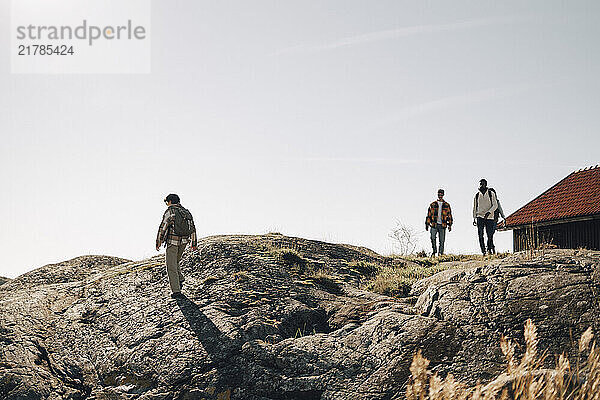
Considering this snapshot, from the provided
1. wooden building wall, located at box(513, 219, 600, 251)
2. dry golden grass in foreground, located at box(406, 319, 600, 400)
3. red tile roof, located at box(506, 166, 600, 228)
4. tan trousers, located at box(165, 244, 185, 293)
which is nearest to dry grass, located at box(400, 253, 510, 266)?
wooden building wall, located at box(513, 219, 600, 251)

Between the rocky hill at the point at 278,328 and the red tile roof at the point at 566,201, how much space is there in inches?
558

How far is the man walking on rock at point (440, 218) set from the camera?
19.1 meters

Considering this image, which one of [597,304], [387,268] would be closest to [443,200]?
[387,268]

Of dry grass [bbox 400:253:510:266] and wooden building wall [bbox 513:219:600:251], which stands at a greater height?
wooden building wall [bbox 513:219:600:251]

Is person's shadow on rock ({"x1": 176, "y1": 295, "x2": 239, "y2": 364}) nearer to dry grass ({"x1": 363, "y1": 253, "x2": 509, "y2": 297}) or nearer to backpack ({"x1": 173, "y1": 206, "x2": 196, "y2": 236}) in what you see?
backpack ({"x1": 173, "y1": 206, "x2": 196, "y2": 236})

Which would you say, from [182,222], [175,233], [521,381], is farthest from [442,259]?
[521,381]

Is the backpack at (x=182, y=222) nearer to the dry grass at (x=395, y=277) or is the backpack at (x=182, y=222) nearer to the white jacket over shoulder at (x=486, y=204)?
the dry grass at (x=395, y=277)

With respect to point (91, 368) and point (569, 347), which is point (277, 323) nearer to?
point (91, 368)

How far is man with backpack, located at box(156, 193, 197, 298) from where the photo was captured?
11.9m

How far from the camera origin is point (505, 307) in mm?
8594

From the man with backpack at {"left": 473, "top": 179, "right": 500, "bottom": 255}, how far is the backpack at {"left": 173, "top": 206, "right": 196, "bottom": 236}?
953 cm

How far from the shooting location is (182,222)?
12211mm

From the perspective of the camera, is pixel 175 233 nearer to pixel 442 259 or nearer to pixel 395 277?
pixel 395 277

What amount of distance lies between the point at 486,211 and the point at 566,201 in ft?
29.0
